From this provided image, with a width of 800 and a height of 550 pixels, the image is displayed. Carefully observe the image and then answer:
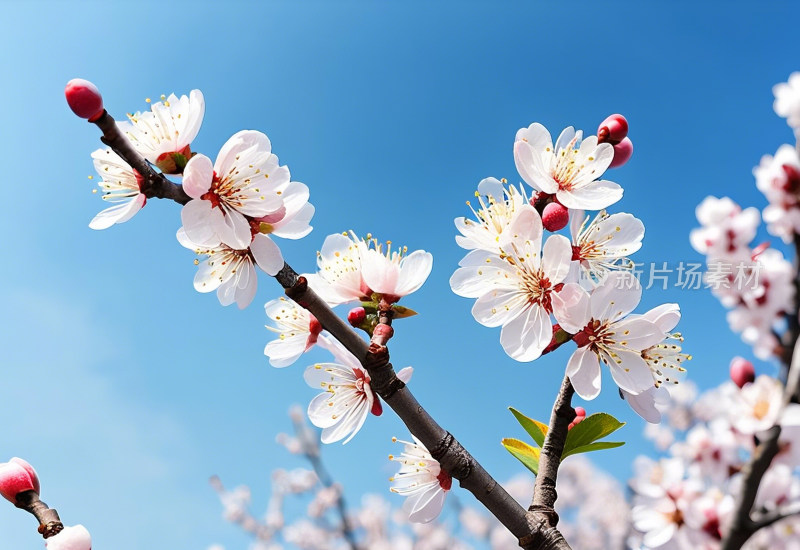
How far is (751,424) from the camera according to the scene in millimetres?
1393

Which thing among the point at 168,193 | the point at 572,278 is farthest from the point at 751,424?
the point at 168,193

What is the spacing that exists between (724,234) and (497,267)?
2.46 metres

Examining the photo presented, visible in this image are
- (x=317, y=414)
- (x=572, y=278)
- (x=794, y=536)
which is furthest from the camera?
(x=794, y=536)

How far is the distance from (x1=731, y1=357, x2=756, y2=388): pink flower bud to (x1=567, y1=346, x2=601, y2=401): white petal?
512mm

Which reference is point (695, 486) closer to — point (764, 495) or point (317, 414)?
point (764, 495)

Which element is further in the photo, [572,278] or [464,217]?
[464,217]

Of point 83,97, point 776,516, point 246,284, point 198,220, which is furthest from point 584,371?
point 83,97

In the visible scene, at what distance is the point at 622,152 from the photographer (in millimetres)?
1719

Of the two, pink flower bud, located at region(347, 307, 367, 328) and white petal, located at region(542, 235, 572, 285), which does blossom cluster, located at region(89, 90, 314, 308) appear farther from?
white petal, located at region(542, 235, 572, 285)

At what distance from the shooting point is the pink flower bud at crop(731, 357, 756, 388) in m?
1.72

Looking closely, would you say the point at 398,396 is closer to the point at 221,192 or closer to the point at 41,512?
the point at 221,192

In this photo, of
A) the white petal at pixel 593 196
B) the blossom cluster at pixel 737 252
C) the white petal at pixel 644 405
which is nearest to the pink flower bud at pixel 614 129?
the white petal at pixel 593 196

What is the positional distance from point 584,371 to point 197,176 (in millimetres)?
898

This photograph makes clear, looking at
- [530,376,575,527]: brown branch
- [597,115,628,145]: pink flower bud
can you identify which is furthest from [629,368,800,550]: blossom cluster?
[597,115,628,145]: pink flower bud
